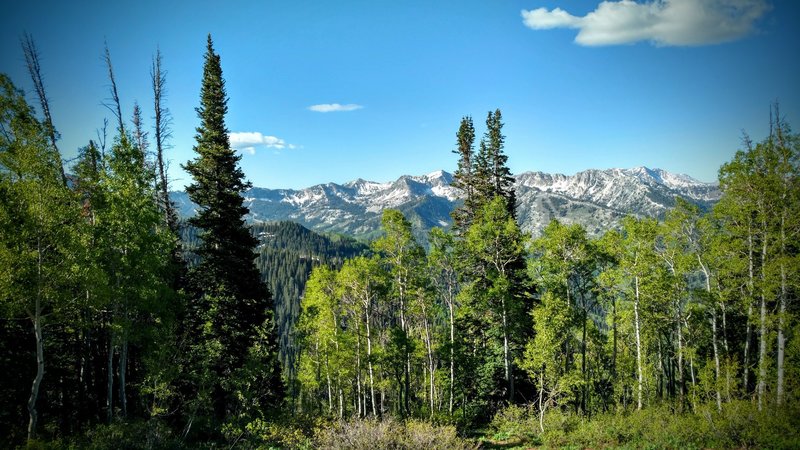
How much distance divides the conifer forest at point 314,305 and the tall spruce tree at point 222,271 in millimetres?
118

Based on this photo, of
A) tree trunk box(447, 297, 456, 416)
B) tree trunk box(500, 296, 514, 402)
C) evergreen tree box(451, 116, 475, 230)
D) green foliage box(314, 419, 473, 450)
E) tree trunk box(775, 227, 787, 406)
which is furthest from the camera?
evergreen tree box(451, 116, 475, 230)

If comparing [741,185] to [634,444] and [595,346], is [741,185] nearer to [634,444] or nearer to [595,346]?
[634,444]

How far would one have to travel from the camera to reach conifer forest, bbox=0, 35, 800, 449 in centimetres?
1535

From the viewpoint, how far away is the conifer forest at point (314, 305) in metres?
15.4

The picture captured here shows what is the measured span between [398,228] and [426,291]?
4577 millimetres

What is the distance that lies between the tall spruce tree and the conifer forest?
12cm

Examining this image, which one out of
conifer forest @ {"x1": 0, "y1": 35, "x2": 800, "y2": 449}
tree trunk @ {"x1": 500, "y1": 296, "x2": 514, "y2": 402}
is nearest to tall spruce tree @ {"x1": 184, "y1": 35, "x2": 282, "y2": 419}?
conifer forest @ {"x1": 0, "y1": 35, "x2": 800, "y2": 449}

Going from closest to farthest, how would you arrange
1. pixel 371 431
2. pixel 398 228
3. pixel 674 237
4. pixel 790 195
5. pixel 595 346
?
pixel 371 431
pixel 790 195
pixel 398 228
pixel 674 237
pixel 595 346

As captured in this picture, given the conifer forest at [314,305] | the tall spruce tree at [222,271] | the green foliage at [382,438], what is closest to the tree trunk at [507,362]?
the conifer forest at [314,305]

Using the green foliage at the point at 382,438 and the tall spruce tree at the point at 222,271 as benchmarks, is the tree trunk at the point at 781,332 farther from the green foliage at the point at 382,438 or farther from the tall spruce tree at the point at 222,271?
the tall spruce tree at the point at 222,271

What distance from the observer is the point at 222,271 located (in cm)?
2216

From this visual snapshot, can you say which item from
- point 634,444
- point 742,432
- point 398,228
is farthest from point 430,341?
point 742,432

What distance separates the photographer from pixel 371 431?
14.7m

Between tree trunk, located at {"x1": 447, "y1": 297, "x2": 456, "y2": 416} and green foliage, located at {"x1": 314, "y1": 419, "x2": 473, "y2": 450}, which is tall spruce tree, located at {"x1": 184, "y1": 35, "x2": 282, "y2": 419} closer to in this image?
green foliage, located at {"x1": 314, "y1": 419, "x2": 473, "y2": 450}
